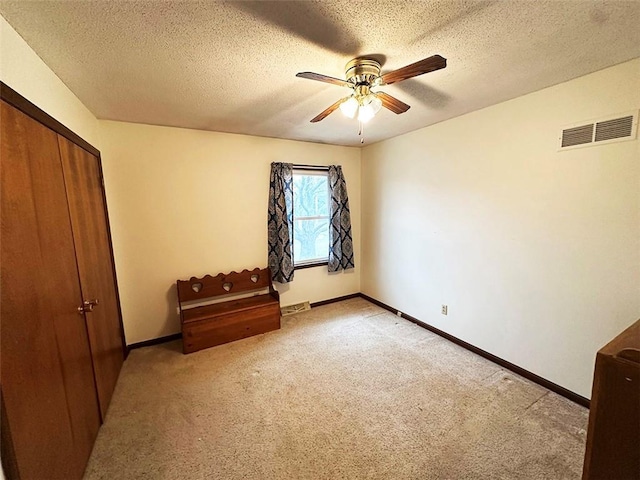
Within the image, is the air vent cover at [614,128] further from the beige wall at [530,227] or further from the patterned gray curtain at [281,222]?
the patterned gray curtain at [281,222]

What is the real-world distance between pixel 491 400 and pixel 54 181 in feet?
10.3

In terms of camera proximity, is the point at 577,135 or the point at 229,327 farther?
the point at 229,327

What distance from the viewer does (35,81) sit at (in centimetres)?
139

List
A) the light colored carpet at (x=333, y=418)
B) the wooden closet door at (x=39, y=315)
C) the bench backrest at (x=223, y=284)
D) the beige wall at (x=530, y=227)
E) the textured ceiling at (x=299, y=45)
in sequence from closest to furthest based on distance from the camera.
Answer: the wooden closet door at (x=39, y=315) < the textured ceiling at (x=299, y=45) < the light colored carpet at (x=333, y=418) < the beige wall at (x=530, y=227) < the bench backrest at (x=223, y=284)

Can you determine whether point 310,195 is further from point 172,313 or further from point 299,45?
point 299,45

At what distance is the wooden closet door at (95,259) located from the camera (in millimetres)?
1705

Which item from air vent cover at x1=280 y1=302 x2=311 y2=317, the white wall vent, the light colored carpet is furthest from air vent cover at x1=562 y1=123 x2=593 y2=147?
air vent cover at x1=280 y1=302 x2=311 y2=317

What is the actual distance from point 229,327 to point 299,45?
2.58m

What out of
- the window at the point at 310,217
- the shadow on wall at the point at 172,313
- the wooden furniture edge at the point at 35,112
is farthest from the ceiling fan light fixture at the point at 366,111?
the shadow on wall at the point at 172,313

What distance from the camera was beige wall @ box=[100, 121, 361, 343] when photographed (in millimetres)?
2658

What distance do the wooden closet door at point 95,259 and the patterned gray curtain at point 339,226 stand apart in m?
2.49

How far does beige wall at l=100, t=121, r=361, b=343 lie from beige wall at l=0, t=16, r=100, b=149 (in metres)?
0.64

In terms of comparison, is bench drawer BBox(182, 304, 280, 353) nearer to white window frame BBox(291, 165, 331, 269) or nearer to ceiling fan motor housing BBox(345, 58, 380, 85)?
white window frame BBox(291, 165, 331, 269)

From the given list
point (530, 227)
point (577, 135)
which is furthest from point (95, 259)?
point (577, 135)
